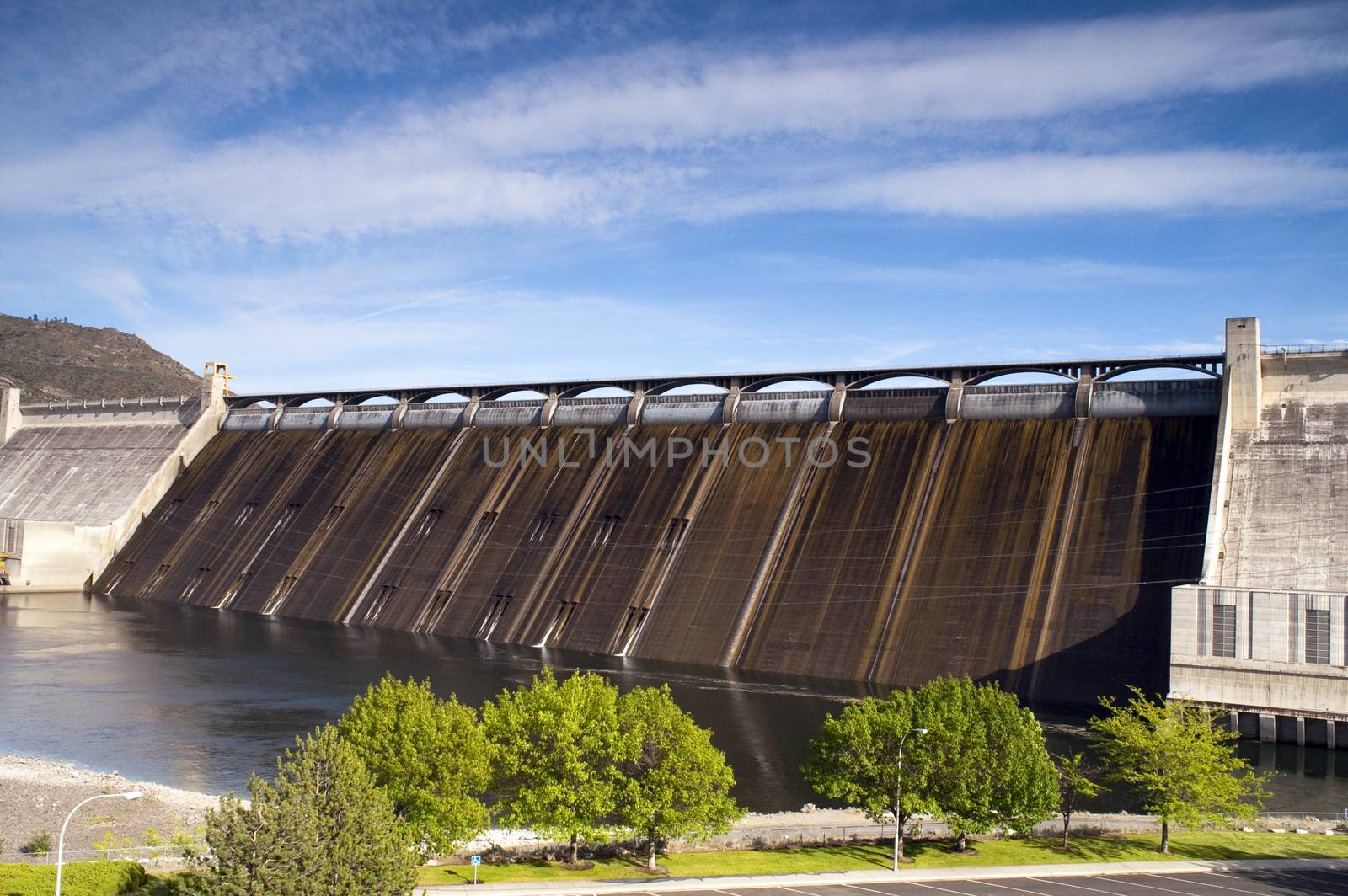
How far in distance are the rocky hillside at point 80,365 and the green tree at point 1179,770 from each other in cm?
12636

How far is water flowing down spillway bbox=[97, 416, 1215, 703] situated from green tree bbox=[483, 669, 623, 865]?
20.4m

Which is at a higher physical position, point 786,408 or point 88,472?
point 786,408

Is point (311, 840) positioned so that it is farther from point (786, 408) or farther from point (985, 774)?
point (786, 408)

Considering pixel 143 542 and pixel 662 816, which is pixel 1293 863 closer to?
pixel 662 816

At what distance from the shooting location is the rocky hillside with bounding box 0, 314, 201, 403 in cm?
13938

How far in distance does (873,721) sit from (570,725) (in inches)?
311

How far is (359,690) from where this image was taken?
42.5 meters

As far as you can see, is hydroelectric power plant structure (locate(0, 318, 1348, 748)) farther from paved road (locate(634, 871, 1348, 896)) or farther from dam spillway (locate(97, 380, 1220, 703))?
paved road (locate(634, 871, 1348, 896))

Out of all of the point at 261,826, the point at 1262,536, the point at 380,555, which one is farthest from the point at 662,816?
the point at 380,555

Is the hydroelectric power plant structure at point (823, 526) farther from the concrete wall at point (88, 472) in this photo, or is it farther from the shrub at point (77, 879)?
the shrub at point (77, 879)

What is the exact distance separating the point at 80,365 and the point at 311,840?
15480cm

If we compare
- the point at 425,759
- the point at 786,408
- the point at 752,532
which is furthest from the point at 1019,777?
the point at 786,408

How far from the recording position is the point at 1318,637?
35500 millimetres

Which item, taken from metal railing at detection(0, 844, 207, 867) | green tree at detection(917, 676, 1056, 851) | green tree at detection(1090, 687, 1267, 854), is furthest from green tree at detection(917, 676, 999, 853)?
metal railing at detection(0, 844, 207, 867)
